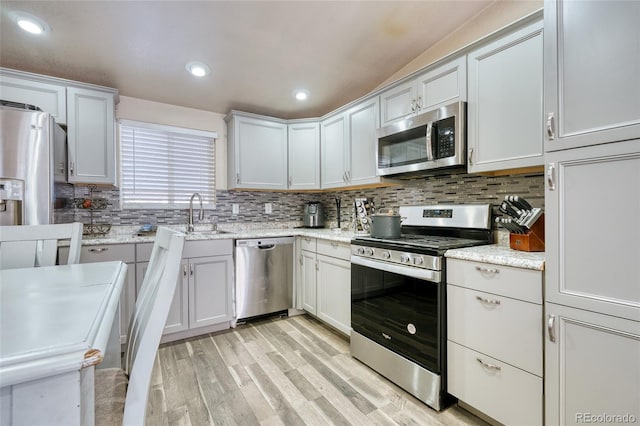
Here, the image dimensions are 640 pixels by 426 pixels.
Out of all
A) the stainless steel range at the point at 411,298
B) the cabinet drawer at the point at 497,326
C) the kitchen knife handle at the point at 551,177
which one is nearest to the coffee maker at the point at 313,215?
the stainless steel range at the point at 411,298

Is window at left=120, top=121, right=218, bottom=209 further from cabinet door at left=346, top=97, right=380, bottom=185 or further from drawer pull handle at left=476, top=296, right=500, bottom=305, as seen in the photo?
drawer pull handle at left=476, top=296, right=500, bottom=305

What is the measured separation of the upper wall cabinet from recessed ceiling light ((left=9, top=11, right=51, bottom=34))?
8.05 ft

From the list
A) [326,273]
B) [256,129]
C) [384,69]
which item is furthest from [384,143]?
[256,129]

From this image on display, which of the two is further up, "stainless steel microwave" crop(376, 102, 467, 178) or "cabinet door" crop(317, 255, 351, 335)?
"stainless steel microwave" crop(376, 102, 467, 178)

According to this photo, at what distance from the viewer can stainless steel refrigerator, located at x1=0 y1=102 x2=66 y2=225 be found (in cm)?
190

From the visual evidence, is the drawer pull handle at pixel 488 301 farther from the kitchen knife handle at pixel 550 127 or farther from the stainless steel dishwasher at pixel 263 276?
the stainless steel dishwasher at pixel 263 276

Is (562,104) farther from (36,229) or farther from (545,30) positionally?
(36,229)

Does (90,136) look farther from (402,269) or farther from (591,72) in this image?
(591,72)

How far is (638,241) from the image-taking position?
3.41ft

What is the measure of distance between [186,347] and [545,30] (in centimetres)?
305

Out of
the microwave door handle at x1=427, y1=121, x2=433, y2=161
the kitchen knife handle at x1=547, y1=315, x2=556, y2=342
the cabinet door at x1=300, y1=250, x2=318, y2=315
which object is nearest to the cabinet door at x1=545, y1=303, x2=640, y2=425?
the kitchen knife handle at x1=547, y1=315, x2=556, y2=342

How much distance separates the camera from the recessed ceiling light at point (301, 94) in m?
3.00

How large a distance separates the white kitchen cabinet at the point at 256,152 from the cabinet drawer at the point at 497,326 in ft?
7.32

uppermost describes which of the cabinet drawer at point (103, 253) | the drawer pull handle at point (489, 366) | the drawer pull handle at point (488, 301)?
the cabinet drawer at point (103, 253)
